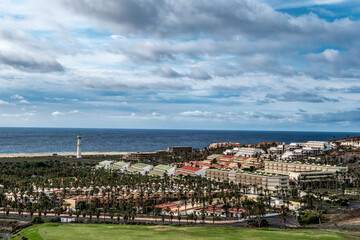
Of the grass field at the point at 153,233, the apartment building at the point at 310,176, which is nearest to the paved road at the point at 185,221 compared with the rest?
the grass field at the point at 153,233

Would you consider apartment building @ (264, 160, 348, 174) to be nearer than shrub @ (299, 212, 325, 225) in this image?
No

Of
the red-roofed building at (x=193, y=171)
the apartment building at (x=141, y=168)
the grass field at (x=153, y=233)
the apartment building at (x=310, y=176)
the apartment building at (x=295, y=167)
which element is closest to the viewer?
the grass field at (x=153, y=233)

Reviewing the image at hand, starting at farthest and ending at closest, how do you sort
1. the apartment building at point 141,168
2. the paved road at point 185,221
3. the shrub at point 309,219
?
the apartment building at point 141,168, the paved road at point 185,221, the shrub at point 309,219

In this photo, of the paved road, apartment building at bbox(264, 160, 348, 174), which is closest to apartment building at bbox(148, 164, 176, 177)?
apartment building at bbox(264, 160, 348, 174)

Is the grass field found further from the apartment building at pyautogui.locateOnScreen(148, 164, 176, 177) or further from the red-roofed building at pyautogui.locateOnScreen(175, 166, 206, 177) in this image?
the apartment building at pyautogui.locateOnScreen(148, 164, 176, 177)

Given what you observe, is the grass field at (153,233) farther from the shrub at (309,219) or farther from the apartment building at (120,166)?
the apartment building at (120,166)

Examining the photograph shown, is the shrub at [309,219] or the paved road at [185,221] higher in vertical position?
the shrub at [309,219]

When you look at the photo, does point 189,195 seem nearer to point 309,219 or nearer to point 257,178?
point 257,178
